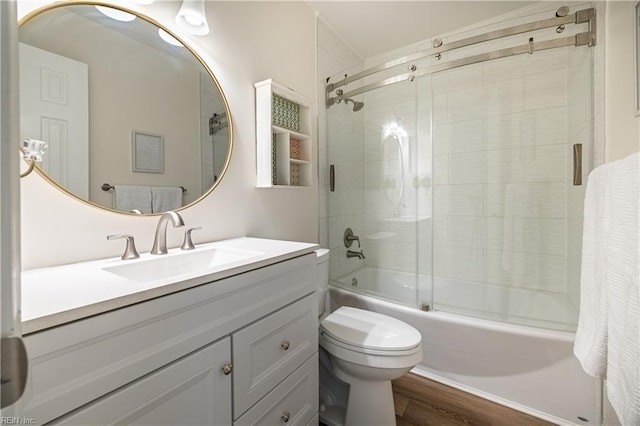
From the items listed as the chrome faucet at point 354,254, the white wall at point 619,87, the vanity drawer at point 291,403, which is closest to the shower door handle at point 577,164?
the white wall at point 619,87

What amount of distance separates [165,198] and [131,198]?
124 millimetres

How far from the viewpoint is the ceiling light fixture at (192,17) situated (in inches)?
45.3

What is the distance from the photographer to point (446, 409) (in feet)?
4.65

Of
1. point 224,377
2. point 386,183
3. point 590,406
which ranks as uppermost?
point 386,183

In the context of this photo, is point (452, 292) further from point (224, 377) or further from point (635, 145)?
point (224, 377)

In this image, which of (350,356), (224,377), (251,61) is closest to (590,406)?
(350,356)

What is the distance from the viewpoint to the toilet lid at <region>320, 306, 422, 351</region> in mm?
1190

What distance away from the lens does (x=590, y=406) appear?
4.11 feet

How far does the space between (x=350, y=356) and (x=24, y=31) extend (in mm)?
1614

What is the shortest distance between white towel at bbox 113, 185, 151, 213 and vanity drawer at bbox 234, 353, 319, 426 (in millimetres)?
834

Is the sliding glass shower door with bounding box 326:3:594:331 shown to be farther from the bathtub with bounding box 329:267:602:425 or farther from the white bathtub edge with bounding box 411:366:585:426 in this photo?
the white bathtub edge with bounding box 411:366:585:426

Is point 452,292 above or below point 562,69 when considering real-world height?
below

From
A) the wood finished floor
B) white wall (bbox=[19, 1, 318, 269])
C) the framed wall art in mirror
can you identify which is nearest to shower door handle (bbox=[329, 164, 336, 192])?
white wall (bbox=[19, 1, 318, 269])

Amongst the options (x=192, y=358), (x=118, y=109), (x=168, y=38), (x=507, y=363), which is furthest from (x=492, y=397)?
(x=168, y=38)
